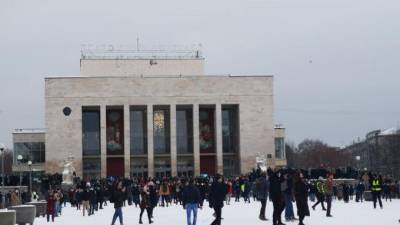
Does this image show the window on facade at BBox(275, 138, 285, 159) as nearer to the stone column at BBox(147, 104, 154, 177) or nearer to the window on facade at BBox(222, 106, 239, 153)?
the window on facade at BBox(222, 106, 239, 153)

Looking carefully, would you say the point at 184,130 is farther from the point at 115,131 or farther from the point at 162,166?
the point at 115,131

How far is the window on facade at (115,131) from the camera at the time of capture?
251 feet

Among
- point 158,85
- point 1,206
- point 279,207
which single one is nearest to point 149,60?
point 158,85

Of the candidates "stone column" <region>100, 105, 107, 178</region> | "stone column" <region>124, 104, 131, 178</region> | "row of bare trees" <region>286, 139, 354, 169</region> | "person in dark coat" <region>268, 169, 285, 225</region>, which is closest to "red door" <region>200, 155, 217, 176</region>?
"stone column" <region>124, 104, 131, 178</region>

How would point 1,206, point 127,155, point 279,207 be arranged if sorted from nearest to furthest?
point 279,207 → point 1,206 → point 127,155

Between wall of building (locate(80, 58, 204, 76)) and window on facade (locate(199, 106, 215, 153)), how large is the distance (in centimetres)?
396

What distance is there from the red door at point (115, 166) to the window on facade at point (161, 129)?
3.58 metres

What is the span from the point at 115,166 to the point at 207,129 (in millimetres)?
9744

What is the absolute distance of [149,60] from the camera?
80250mm

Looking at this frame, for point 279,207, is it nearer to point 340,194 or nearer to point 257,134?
point 340,194

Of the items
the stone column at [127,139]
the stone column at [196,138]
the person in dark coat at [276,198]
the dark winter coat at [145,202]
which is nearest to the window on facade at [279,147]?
the stone column at [196,138]

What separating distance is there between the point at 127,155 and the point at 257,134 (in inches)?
488

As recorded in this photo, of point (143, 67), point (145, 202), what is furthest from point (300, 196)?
point (143, 67)

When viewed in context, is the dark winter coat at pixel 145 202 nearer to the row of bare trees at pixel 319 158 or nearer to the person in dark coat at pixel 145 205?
the person in dark coat at pixel 145 205
